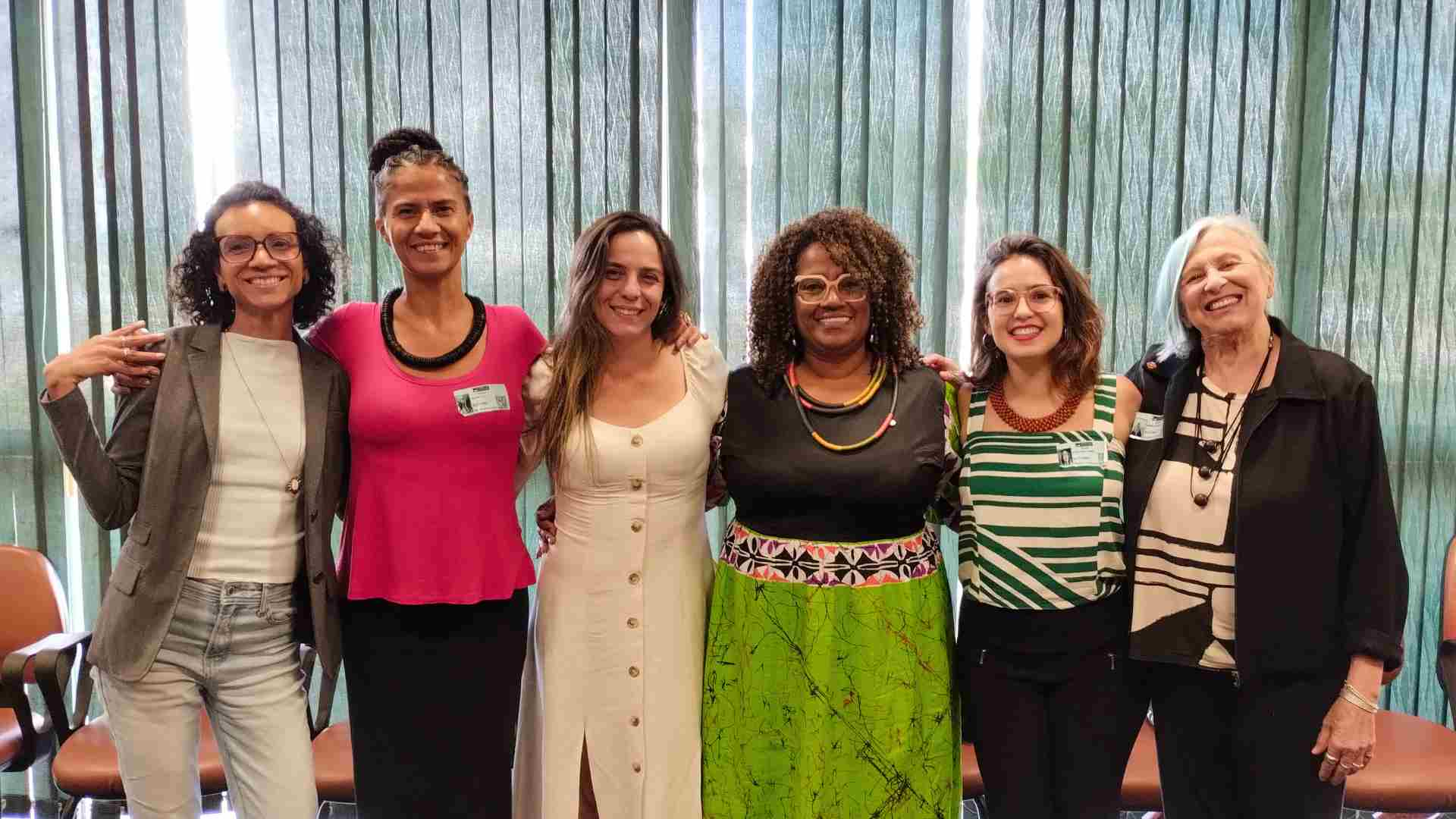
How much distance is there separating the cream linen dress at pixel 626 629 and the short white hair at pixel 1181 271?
1044 mm

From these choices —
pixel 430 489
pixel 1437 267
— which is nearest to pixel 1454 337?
pixel 1437 267

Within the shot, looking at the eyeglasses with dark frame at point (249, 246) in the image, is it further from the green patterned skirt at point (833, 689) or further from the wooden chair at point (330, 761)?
the green patterned skirt at point (833, 689)

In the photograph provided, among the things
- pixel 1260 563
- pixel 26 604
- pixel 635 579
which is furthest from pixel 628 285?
pixel 26 604

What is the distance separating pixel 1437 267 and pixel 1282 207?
0.55 m

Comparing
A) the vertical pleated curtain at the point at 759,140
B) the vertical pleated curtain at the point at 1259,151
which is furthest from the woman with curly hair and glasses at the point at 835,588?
the vertical pleated curtain at the point at 1259,151

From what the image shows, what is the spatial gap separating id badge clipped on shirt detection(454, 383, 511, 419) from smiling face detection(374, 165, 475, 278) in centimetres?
27

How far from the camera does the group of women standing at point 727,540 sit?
1.64 metres

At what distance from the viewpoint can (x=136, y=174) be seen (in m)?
2.77

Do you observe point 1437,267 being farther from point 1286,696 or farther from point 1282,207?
point 1286,696

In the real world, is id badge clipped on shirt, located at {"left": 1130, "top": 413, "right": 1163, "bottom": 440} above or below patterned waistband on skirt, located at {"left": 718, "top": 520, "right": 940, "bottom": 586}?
above

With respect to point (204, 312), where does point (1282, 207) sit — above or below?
above

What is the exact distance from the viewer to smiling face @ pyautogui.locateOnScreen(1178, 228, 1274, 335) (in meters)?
1.71

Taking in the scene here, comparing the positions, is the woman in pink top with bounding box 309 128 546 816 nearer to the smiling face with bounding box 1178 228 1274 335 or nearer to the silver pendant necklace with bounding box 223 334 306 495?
the silver pendant necklace with bounding box 223 334 306 495

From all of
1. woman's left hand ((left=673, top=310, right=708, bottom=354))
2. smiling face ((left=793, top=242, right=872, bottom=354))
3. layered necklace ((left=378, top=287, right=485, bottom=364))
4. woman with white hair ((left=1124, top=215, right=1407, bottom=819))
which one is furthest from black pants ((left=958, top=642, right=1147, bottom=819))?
layered necklace ((left=378, top=287, right=485, bottom=364))
